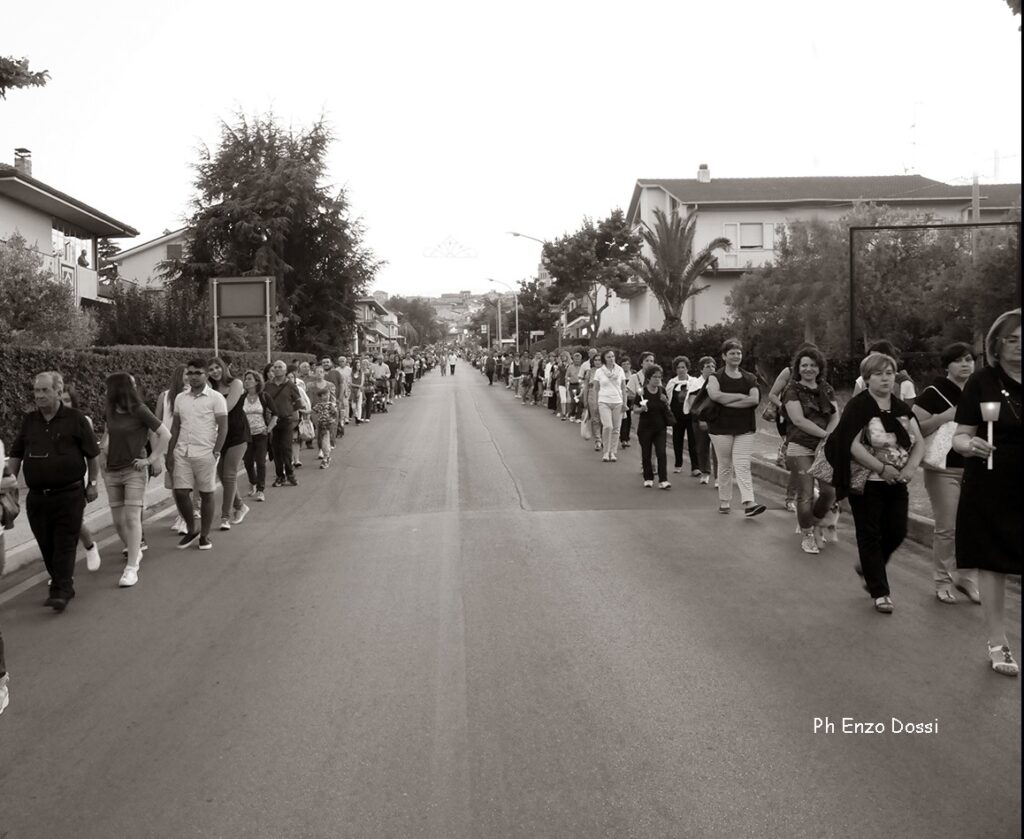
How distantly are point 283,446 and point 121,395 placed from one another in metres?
5.76

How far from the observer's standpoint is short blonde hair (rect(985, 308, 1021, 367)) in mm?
4594

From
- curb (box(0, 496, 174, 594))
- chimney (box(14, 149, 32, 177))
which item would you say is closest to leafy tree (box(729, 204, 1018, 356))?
curb (box(0, 496, 174, 594))

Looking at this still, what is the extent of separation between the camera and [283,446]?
1342cm

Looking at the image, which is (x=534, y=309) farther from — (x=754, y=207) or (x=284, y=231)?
(x=284, y=231)

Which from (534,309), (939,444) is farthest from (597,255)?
(939,444)

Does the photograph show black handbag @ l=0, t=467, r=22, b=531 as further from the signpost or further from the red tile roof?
the red tile roof

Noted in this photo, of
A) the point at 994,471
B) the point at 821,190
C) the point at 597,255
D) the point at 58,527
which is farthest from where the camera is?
the point at 821,190

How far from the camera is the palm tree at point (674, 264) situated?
4228cm

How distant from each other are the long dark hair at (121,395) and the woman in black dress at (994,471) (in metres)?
5.73

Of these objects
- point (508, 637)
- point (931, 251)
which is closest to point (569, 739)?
point (508, 637)

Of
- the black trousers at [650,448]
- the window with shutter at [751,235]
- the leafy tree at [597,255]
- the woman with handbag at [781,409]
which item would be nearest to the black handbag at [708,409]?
the woman with handbag at [781,409]

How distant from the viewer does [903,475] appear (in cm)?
636

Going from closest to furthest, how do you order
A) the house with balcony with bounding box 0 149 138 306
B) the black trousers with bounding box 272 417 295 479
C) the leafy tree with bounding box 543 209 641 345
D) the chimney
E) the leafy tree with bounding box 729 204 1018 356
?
1. the black trousers with bounding box 272 417 295 479
2. the leafy tree with bounding box 729 204 1018 356
3. the house with balcony with bounding box 0 149 138 306
4. the chimney
5. the leafy tree with bounding box 543 209 641 345

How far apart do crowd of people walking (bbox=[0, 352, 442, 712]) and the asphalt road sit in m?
0.37
